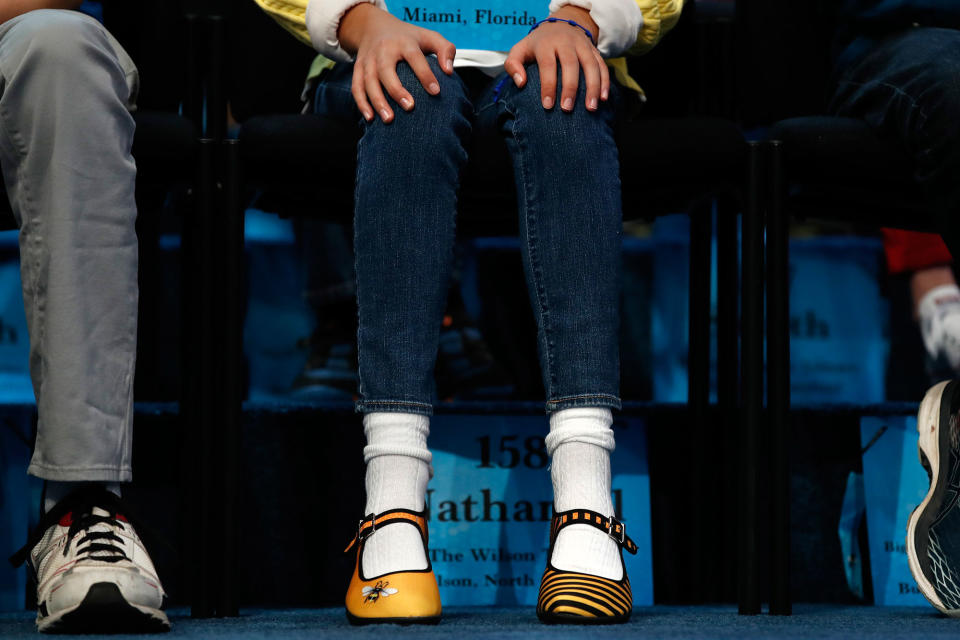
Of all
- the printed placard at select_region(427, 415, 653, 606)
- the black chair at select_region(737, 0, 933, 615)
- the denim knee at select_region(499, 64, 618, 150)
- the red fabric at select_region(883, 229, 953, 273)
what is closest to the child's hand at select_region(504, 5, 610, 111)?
the denim knee at select_region(499, 64, 618, 150)

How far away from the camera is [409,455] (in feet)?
3.22

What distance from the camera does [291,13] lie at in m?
1.19

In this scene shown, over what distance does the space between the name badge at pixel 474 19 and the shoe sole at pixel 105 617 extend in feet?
2.33

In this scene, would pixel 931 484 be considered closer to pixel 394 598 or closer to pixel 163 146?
pixel 394 598

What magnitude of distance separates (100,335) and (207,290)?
17 centimetres

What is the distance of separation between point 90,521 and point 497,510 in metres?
0.51

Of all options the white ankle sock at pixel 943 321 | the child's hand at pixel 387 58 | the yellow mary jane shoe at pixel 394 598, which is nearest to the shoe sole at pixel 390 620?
the yellow mary jane shoe at pixel 394 598

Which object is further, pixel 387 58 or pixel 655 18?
pixel 655 18

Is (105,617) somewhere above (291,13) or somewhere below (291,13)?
below

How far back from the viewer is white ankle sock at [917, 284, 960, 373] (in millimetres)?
1853

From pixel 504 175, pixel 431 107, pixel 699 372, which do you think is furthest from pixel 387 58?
pixel 699 372

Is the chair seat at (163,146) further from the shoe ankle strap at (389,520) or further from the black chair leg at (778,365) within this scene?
the black chair leg at (778,365)

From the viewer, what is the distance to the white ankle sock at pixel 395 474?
3.13 feet

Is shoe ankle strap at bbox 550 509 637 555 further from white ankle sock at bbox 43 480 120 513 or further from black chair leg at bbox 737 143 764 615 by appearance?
white ankle sock at bbox 43 480 120 513
